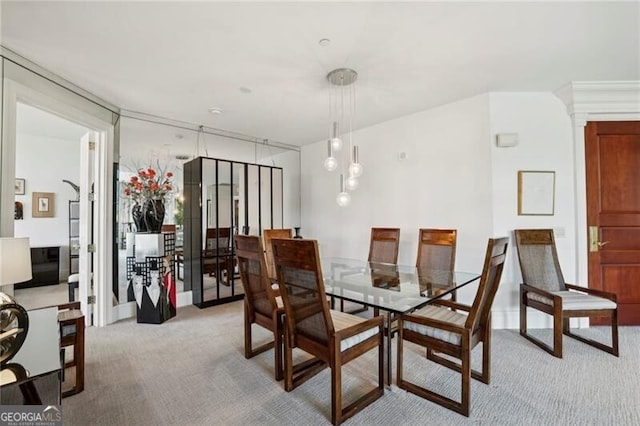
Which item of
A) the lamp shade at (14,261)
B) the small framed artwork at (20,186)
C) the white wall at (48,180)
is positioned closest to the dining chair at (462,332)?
the lamp shade at (14,261)

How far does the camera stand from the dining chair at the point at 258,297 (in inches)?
89.0

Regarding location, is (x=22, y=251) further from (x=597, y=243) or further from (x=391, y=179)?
(x=597, y=243)

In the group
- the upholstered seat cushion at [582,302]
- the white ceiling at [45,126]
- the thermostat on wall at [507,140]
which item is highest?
the white ceiling at [45,126]

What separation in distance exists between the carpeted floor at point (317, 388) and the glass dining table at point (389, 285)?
15.5 inches

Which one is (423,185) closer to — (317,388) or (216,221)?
(317,388)

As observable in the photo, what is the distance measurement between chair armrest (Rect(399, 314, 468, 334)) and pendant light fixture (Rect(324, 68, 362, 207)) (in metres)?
1.21

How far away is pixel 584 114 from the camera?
3146 millimetres

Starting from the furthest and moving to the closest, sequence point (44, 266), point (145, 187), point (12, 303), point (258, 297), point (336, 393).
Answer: point (44, 266), point (145, 187), point (258, 297), point (336, 393), point (12, 303)

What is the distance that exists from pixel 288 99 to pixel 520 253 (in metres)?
3.11

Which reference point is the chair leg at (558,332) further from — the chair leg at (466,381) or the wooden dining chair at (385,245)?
the wooden dining chair at (385,245)

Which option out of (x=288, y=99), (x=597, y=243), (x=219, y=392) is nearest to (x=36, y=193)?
(x=288, y=99)

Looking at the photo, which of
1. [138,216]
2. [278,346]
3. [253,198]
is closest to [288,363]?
[278,346]

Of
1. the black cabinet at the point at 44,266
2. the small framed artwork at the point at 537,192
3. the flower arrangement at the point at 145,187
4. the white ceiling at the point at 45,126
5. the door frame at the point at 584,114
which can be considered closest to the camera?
the door frame at the point at 584,114

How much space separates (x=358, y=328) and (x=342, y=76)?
2.23 meters
